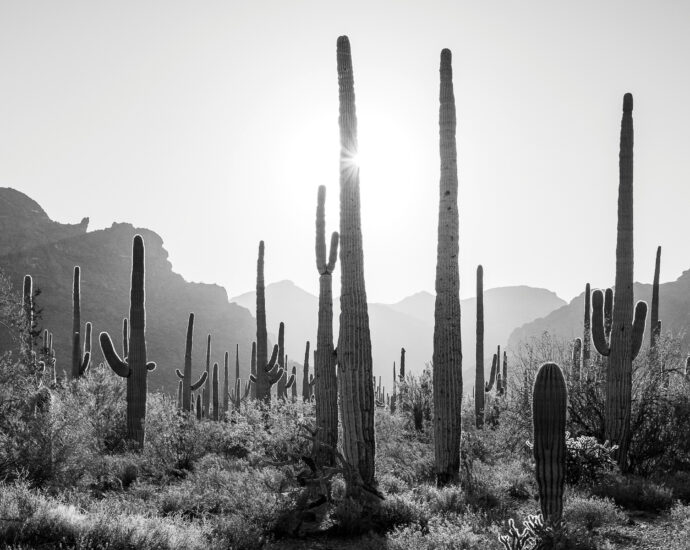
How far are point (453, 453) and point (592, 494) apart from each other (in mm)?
2372

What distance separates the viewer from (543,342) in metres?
15.2

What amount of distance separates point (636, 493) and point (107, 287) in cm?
8186

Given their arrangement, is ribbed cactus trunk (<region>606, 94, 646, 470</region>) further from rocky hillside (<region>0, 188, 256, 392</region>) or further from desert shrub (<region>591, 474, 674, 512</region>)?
rocky hillside (<region>0, 188, 256, 392</region>)

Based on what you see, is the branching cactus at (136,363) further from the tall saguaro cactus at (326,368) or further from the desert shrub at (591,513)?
the desert shrub at (591,513)

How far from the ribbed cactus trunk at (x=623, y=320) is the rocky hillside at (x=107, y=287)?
5867cm

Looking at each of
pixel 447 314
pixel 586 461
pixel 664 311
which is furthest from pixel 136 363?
pixel 664 311

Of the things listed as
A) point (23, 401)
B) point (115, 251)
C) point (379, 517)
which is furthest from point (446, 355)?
point (115, 251)

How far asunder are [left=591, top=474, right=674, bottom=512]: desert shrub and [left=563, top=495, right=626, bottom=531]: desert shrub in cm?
86

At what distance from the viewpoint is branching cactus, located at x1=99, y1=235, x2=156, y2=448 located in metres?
16.6

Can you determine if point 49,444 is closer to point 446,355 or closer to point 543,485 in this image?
point 446,355

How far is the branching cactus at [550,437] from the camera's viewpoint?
7086 millimetres

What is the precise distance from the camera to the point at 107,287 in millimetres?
82438

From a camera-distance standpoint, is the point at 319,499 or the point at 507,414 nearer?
the point at 319,499

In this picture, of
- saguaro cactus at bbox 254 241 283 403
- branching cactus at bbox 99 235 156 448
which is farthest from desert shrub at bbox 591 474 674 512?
saguaro cactus at bbox 254 241 283 403
